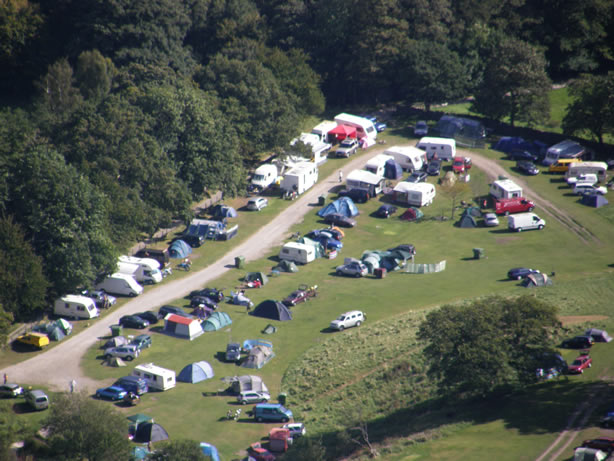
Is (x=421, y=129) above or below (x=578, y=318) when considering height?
above

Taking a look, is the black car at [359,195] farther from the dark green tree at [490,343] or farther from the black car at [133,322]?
the dark green tree at [490,343]

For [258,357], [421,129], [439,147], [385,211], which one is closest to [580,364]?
[258,357]

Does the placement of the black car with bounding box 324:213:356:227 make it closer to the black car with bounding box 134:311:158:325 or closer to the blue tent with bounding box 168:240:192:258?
the blue tent with bounding box 168:240:192:258

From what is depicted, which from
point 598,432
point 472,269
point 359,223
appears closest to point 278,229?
point 359,223

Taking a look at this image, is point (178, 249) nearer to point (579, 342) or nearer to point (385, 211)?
point (385, 211)

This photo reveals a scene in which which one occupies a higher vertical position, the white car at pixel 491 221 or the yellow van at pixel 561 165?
the yellow van at pixel 561 165

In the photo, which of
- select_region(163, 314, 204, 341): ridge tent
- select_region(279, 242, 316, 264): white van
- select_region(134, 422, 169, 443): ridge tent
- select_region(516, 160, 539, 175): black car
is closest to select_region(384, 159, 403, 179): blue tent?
select_region(516, 160, 539, 175): black car

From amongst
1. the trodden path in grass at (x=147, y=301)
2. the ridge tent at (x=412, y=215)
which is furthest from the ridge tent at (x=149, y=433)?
the ridge tent at (x=412, y=215)
